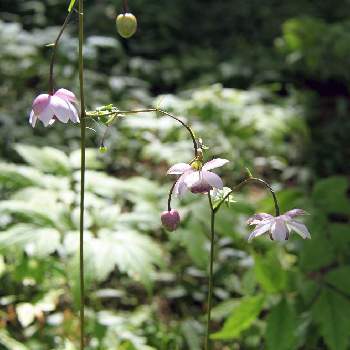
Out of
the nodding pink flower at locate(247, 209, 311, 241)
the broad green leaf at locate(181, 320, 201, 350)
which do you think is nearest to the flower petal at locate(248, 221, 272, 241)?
the nodding pink flower at locate(247, 209, 311, 241)

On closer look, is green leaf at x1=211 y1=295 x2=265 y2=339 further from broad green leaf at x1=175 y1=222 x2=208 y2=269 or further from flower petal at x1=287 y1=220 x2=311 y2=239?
flower petal at x1=287 y1=220 x2=311 y2=239

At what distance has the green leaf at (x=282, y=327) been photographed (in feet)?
7.02

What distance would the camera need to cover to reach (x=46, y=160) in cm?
261

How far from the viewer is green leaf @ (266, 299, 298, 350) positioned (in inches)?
84.2

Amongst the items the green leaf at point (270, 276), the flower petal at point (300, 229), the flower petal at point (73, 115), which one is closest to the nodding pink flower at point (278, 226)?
the flower petal at point (300, 229)

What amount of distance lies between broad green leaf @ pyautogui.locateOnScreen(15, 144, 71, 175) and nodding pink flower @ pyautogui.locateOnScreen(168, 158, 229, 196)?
1265 millimetres

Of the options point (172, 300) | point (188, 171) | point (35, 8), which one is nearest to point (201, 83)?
point (35, 8)

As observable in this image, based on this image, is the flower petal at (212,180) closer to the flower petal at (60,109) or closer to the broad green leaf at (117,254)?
the flower petal at (60,109)

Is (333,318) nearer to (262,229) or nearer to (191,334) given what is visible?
(191,334)

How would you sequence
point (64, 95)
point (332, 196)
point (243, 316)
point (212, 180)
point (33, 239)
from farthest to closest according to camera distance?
1. point (332, 196)
2. point (243, 316)
3. point (33, 239)
4. point (64, 95)
5. point (212, 180)

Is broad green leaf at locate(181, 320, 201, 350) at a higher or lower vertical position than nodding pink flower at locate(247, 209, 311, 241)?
lower

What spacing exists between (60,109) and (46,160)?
121cm

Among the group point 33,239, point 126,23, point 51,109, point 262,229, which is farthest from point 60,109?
point 33,239

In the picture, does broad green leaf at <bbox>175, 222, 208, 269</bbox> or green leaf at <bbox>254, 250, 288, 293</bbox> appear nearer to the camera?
green leaf at <bbox>254, 250, 288, 293</bbox>
